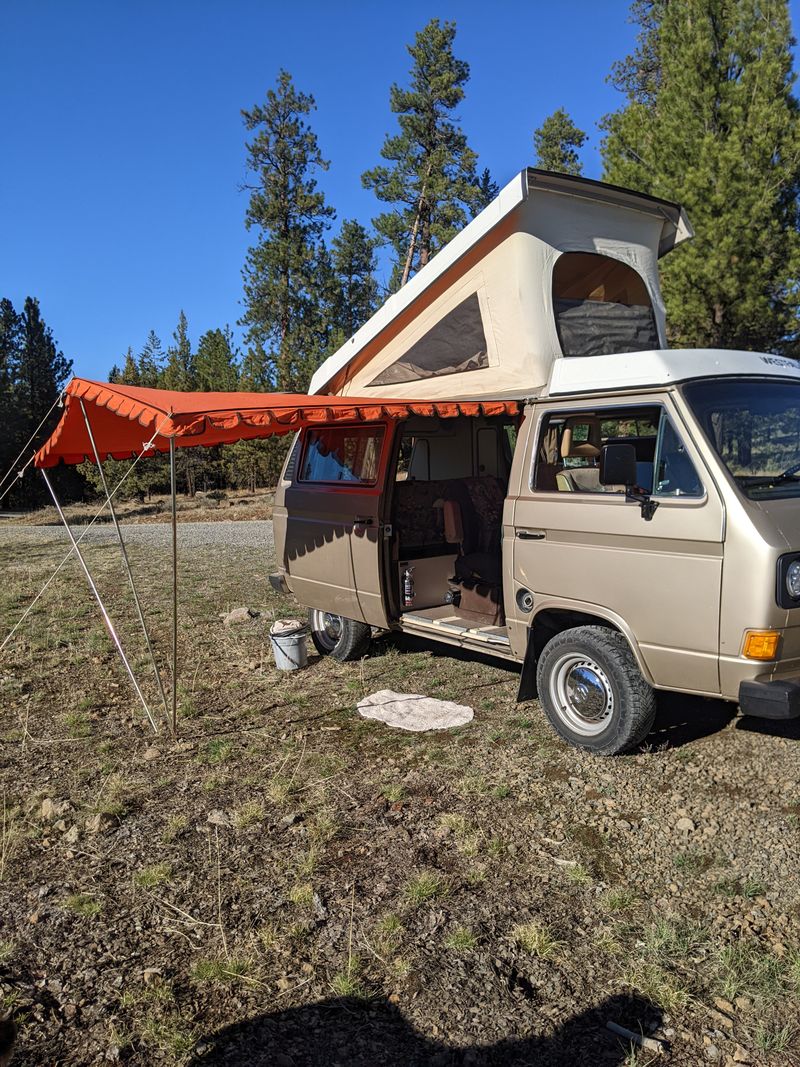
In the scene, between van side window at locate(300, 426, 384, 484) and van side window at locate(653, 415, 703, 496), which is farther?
van side window at locate(300, 426, 384, 484)

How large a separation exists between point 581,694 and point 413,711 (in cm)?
148

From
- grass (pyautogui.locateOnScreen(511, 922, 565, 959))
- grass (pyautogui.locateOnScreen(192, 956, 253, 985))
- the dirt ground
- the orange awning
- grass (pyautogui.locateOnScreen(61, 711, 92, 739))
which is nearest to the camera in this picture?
the dirt ground

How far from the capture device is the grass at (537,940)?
321cm

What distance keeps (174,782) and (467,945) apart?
2345mm

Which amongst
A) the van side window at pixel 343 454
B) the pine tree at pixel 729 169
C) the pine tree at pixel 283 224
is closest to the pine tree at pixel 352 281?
the pine tree at pixel 283 224

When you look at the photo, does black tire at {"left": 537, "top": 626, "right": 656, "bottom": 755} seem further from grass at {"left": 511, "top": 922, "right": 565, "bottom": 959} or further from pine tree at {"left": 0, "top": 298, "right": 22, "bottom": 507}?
pine tree at {"left": 0, "top": 298, "right": 22, "bottom": 507}

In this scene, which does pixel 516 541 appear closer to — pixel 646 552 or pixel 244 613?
pixel 646 552

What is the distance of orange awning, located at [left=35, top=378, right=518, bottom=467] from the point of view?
16.1 ft

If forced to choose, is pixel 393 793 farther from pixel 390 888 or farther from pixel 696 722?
pixel 696 722

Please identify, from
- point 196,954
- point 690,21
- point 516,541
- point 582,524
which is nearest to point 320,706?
point 516,541

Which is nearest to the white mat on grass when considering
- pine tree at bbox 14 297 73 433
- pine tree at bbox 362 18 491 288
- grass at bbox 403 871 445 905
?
grass at bbox 403 871 445 905

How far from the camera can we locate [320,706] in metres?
6.25

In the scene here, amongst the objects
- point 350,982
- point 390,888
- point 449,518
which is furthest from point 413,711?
point 350,982

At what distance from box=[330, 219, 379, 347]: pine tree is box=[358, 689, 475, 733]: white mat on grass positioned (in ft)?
98.3
